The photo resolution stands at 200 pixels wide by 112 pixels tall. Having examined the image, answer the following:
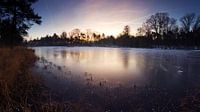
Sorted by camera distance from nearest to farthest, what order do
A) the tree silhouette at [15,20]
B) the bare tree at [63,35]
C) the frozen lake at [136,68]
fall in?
the frozen lake at [136,68], the tree silhouette at [15,20], the bare tree at [63,35]

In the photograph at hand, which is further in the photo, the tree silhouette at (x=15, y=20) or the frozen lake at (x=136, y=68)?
the tree silhouette at (x=15, y=20)

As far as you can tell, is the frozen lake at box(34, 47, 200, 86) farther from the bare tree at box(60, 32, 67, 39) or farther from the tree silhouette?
the bare tree at box(60, 32, 67, 39)

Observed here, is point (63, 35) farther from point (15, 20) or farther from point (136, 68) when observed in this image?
point (136, 68)

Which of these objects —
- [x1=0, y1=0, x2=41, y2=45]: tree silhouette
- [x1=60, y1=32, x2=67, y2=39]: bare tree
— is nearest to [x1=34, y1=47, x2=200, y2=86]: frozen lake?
[x1=0, y1=0, x2=41, y2=45]: tree silhouette

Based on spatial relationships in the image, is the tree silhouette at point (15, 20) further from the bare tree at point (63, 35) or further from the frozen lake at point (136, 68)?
the bare tree at point (63, 35)

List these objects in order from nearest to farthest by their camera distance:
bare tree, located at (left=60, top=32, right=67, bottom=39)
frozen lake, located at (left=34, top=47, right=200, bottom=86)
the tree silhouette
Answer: frozen lake, located at (left=34, top=47, right=200, bottom=86) < the tree silhouette < bare tree, located at (left=60, top=32, right=67, bottom=39)

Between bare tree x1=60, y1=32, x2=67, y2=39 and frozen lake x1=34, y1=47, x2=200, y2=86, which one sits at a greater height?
bare tree x1=60, y1=32, x2=67, y2=39

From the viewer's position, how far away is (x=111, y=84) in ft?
39.1

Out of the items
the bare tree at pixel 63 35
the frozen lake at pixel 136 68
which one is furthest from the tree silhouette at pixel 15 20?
the bare tree at pixel 63 35

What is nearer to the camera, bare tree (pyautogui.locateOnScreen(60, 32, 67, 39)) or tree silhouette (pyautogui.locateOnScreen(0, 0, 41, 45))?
tree silhouette (pyautogui.locateOnScreen(0, 0, 41, 45))

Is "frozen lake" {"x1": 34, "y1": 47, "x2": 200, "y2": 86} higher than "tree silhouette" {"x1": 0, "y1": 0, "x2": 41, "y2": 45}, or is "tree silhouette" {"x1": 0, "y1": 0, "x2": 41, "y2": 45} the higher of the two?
"tree silhouette" {"x1": 0, "y1": 0, "x2": 41, "y2": 45}

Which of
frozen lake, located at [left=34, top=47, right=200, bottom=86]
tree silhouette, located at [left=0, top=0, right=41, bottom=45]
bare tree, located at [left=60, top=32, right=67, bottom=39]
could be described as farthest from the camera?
bare tree, located at [left=60, top=32, right=67, bottom=39]

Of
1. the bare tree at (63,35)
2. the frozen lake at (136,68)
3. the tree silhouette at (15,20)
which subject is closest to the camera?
the frozen lake at (136,68)

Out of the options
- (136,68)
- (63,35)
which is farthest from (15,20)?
→ (63,35)
